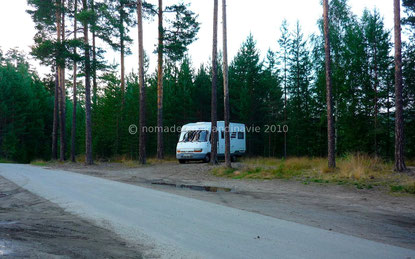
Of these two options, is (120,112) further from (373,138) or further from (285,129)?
(373,138)

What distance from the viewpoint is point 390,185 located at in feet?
36.3

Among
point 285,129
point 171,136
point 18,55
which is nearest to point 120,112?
point 171,136

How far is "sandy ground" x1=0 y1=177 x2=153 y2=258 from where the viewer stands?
4.20 metres

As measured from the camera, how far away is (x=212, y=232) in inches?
216

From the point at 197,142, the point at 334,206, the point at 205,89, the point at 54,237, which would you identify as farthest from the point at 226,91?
the point at 205,89

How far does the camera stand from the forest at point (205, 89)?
24234 mm

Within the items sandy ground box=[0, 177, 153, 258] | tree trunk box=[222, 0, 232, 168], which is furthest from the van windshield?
sandy ground box=[0, 177, 153, 258]

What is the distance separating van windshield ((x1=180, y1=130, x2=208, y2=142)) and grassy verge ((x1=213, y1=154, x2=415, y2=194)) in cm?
590

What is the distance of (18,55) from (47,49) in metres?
61.7

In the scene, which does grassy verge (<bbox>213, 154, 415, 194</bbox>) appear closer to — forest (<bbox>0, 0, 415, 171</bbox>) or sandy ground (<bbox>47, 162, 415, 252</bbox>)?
sandy ground (<bbox>47, 162, 415, 252</bbox>)

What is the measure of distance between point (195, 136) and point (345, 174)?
40.4 ft

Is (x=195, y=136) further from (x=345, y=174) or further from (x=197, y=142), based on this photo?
(x=345, y=174)

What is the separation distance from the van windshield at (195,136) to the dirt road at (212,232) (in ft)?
48.4

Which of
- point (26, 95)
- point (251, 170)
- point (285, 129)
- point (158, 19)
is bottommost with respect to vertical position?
point (251, 170)
